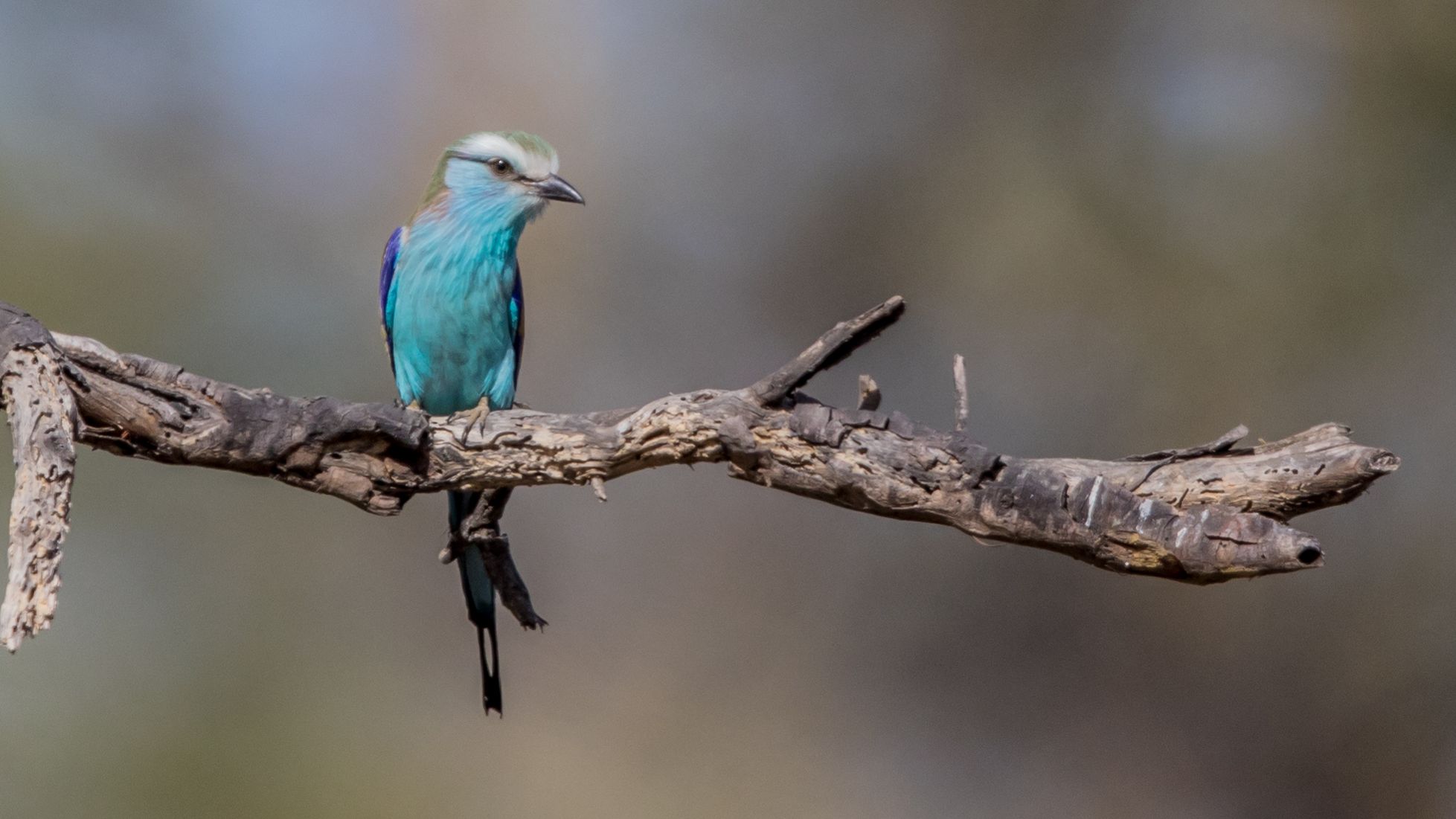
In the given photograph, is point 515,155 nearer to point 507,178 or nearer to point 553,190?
point 507,178

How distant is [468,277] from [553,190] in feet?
1.40

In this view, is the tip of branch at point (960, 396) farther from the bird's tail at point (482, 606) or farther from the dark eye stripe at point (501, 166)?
the dark eye stripe at point (501, 166)

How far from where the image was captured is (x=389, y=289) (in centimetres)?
448

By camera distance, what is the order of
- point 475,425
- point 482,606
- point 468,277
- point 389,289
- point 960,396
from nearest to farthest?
point 960,396 < point 475,425 < point 482,606 < point 468,277 < point 389,289

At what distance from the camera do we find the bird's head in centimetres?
434

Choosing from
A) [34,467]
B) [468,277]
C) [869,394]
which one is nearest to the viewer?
[34,467]

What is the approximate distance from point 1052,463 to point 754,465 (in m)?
0.65

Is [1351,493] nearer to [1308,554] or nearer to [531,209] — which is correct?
[1308,554]

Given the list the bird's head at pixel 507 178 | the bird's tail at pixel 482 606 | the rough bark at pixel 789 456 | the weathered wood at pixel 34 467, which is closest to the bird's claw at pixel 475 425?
the rough bark at pixel 789 456

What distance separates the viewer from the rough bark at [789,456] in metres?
2.46

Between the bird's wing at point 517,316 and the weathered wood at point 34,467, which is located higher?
the bird's wing at point 517,316

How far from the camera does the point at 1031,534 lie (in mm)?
2621

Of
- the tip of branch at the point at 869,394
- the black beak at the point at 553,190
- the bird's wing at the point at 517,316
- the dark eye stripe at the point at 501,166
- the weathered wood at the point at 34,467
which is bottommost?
the weathered wood at the point at 34,467

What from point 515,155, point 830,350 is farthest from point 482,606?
point 830,350
